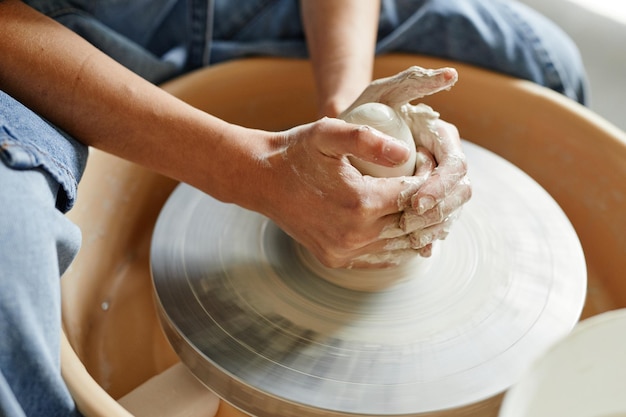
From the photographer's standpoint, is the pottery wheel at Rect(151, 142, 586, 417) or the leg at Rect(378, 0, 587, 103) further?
the leg at Rect(378, 0, 587, 103)

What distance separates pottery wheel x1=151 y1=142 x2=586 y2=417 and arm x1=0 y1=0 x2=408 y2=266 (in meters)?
0.10

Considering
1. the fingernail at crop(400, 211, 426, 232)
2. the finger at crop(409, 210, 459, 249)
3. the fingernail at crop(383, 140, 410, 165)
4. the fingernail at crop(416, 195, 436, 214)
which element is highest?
the fingernail at crop(383, 140, 410, 165)

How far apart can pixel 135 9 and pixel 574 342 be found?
1076mm

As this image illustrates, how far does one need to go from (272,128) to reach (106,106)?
23.4 inches

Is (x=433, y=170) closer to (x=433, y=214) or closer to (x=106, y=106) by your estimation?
(x=433, y=214)

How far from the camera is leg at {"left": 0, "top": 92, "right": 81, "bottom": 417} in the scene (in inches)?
31.7

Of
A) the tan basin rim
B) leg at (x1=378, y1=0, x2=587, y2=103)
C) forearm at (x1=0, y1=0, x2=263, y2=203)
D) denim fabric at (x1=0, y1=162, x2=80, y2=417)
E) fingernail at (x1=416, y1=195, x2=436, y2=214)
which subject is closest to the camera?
denim fabric at (x1=0, y1=162, x2=80, y2=417)

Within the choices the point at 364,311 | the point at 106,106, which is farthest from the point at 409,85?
the point at 106,106

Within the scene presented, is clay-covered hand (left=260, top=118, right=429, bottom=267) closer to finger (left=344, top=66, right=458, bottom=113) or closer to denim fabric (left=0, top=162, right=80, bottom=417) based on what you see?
finger (left=344, top=66, right=458, bottom=113)

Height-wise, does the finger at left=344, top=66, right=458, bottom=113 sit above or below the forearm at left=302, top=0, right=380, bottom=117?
above

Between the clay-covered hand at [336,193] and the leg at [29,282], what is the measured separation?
1.01 feet

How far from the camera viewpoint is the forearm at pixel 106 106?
3.47 feet

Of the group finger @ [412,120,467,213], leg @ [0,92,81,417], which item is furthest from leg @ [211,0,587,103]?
leg @ [0,92,81,417]

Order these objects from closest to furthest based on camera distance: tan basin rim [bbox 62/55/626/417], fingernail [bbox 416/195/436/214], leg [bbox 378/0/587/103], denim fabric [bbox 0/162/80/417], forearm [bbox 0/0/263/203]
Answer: denim fabric [bbox 0/162/80/417], fingernail [bbox 416/195/436/214], forearm [bbox 0/0/263/203], tan basin rim [bbox 62/55/626/417], leg [bbox 378/0/587/103]
